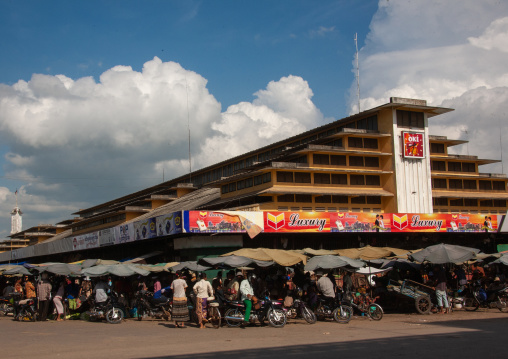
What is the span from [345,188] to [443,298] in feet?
90.0

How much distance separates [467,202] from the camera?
56.0 metres

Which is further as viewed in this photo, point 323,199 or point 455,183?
point 455,183

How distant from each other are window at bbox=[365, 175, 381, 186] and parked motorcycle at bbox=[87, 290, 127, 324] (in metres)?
31.0

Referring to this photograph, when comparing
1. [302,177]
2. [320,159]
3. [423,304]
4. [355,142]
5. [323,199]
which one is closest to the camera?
[423,304]

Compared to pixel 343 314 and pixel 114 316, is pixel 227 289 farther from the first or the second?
pixel 114 316

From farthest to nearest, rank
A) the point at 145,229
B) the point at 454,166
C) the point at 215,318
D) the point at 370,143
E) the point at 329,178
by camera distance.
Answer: the point at 454,166, the point at 370,143, the point at 329,178, the point at 145,229, the point at 215,318

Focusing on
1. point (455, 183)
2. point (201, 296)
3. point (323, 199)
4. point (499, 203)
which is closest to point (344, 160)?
point (323, 199)

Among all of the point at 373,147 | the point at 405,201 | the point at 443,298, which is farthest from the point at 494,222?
the point at 443,298

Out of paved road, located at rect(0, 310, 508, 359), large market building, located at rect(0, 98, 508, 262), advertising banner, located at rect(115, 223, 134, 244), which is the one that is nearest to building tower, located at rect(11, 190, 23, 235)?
large market building, located at rect(0, 98, 508, 262)

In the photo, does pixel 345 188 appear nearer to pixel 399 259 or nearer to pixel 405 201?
pixel 405 201

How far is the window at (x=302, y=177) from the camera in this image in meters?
47.1

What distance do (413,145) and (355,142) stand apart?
5059mm

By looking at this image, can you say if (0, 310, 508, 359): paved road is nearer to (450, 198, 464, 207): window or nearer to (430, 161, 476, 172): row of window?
(430, 161, 476, 172): row of window

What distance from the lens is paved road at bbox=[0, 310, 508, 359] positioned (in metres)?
11.9
